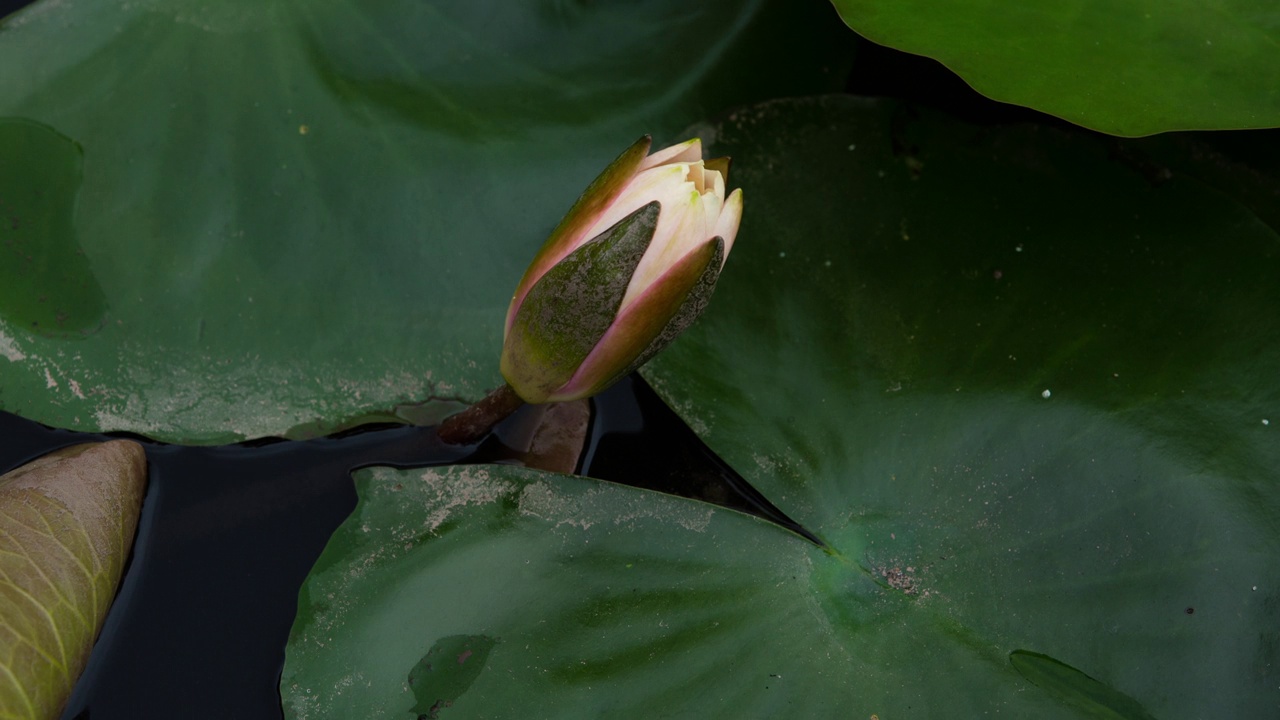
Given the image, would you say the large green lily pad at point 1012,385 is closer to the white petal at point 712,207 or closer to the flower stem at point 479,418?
the flower stem at point 479,418

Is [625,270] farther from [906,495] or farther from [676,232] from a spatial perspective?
[906,495]

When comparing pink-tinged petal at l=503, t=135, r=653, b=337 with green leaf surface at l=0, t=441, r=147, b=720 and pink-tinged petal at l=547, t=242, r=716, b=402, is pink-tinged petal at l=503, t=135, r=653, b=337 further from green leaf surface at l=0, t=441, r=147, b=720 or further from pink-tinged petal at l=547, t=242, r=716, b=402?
green leaf surface at l=0, t=441, r=147, b=720

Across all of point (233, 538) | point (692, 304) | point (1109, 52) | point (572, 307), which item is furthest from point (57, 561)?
point (1109, 52)

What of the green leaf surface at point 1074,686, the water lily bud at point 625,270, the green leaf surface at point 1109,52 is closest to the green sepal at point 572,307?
the water lily bud at point 625,270

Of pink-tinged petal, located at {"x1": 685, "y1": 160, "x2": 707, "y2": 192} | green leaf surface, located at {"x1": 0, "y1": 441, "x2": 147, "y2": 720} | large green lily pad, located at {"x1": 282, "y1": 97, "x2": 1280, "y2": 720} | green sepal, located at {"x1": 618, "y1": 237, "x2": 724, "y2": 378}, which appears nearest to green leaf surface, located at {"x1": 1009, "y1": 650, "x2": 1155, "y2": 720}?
large green lily pad, located at {"x1": 282, "y1": 97, "x2": 1280, "y2": 720}

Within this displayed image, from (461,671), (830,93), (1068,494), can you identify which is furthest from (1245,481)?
(461,671)
